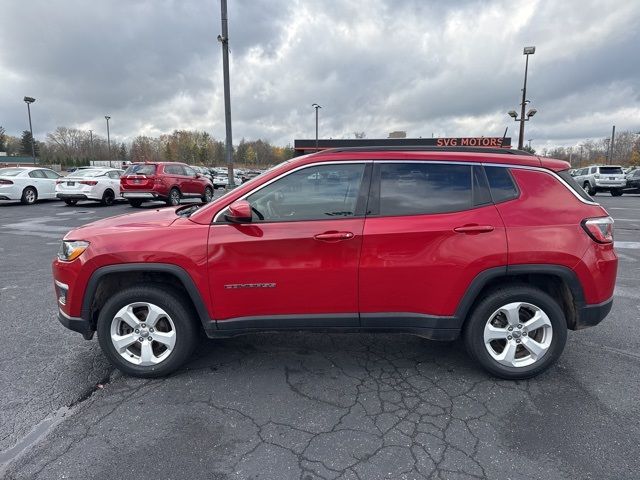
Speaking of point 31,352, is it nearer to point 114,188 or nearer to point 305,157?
point 305,157

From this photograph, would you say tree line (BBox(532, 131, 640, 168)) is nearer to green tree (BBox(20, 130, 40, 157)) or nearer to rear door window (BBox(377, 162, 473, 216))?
rear door window (BBox(377, 162, 473, 216))

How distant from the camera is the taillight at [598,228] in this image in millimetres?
2980

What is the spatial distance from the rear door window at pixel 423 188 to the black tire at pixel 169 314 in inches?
68.1

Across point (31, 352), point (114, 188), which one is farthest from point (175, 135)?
point (31, 352)

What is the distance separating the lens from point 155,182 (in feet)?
48.2

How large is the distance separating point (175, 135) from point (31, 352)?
11107 cm

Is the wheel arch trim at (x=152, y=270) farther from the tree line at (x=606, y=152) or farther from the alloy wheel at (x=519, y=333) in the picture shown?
the tree line at (x=606, y=152)

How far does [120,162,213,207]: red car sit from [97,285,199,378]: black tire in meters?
12.6

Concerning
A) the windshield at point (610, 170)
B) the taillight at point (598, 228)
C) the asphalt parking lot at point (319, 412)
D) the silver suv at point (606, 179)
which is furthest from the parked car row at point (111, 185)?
the windshield at point (610, 170)

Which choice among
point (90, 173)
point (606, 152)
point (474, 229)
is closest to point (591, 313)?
point (474, 229)

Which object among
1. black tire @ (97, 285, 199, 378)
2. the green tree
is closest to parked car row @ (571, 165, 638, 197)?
black tire @ (97, 285, 199, 378)

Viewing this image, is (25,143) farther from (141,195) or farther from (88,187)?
(141,195)

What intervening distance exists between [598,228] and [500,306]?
0.94m

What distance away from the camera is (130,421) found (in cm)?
268
